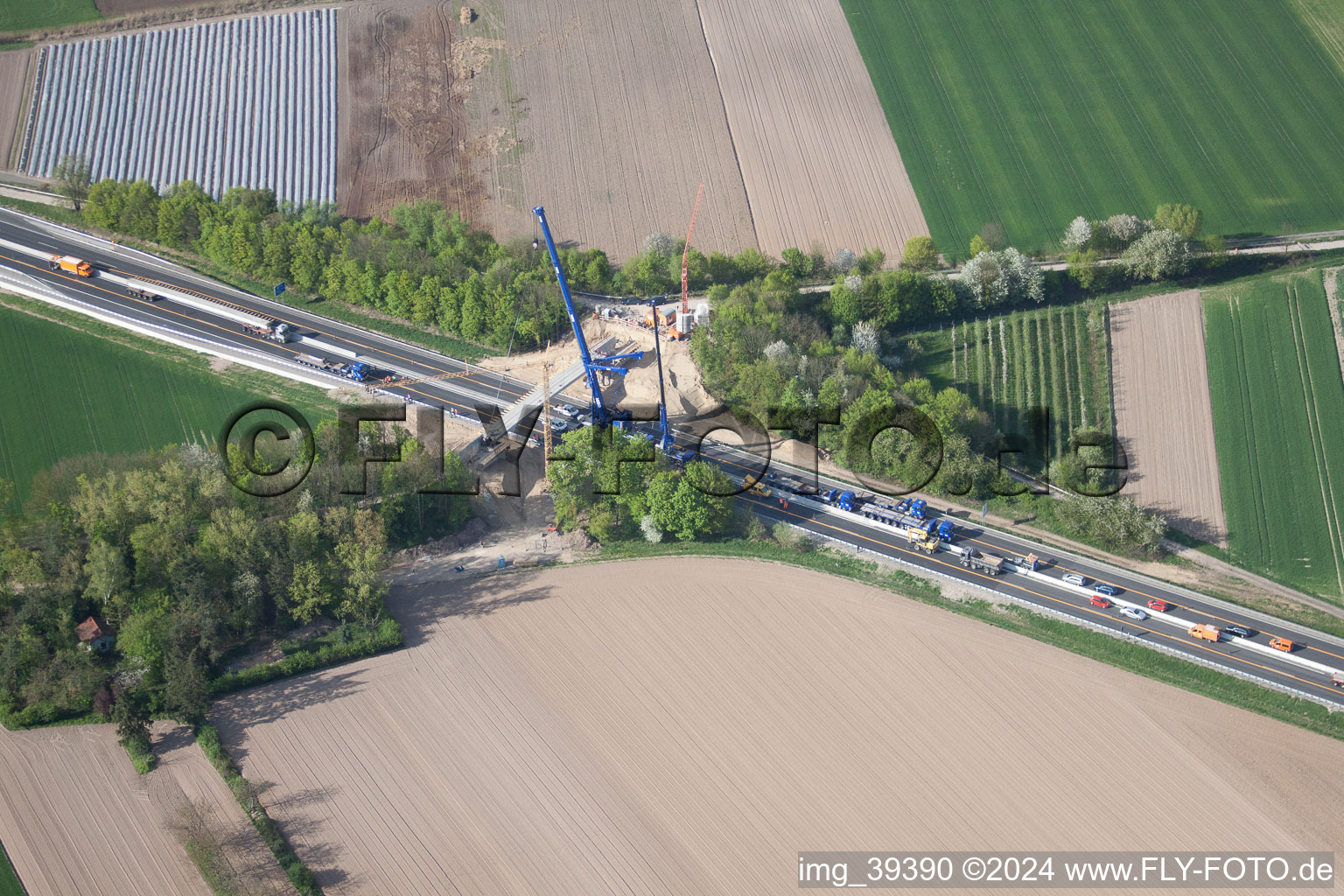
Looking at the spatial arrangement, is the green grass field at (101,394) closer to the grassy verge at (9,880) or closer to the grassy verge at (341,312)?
the grassy verge at (341,312)

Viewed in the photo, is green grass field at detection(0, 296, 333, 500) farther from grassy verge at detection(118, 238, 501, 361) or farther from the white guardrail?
the white guardrail

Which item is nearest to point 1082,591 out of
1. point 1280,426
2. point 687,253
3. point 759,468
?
point 759,468

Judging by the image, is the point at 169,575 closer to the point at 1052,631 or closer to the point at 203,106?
the point at 1052,631

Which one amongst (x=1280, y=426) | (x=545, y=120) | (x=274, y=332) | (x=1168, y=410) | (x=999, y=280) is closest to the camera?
(x=1280, y=426)

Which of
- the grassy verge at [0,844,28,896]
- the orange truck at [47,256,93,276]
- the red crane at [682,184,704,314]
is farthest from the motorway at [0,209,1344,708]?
the grassy verge at [0,844,28,896]

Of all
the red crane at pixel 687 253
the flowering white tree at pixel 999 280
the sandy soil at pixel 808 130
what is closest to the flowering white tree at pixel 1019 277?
the flowering white tree at pixel 999 280

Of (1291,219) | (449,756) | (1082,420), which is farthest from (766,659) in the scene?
(1291,219)
